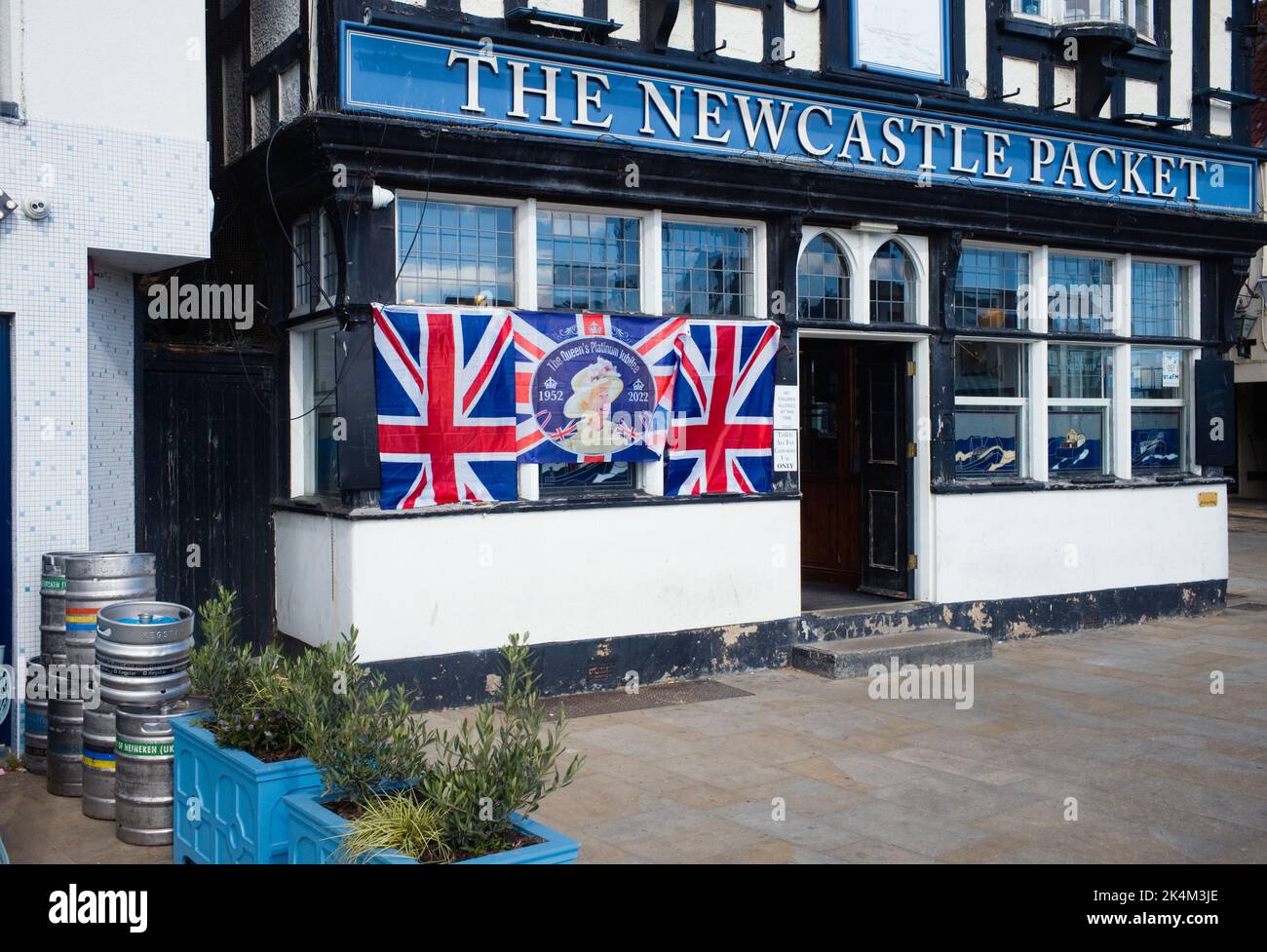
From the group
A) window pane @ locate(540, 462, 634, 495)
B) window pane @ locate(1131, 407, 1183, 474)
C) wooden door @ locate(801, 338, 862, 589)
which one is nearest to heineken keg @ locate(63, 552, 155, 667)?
window pane @ locate(540, 462, 634, 495)

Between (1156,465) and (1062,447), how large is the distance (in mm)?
1402

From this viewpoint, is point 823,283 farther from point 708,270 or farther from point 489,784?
point 489,784

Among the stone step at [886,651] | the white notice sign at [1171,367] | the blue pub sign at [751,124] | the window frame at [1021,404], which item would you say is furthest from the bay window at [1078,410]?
the stone step at [886,651]

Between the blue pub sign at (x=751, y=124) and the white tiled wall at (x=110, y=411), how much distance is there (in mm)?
2048

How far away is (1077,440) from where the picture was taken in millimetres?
12242

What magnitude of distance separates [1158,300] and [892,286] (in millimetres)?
3502

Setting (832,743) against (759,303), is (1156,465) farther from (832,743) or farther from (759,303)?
(832,743)

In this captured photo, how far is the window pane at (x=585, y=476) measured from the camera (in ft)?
30.6

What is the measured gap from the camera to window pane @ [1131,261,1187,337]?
12672mm

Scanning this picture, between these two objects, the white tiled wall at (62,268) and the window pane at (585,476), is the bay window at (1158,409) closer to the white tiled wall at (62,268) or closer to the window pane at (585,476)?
the window pane at (585,476)

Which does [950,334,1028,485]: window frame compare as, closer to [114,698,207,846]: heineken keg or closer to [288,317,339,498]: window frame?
[288,317,339,498]: window frame

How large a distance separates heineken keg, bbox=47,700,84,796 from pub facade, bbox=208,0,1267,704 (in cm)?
193

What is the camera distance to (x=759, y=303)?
10242mm
